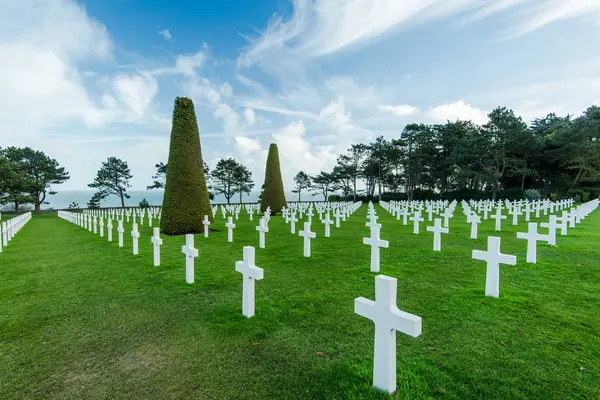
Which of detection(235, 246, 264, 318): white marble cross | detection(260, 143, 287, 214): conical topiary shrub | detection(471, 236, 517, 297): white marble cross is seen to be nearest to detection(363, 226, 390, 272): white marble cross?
detection(471, 236, 517, 297): white marble cross

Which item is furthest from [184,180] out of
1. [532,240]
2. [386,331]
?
[386,331]

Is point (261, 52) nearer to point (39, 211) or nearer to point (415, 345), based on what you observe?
point (415, 345)

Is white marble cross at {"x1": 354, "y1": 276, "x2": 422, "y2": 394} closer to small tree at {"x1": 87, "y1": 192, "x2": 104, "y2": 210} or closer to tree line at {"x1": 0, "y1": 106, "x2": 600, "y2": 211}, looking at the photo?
tree line at {"x1": 0, "y1": 106, "x2": 600, "y2": 211}

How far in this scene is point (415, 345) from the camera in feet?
10.2

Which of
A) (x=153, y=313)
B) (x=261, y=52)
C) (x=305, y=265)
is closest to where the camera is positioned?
(x=153, y=313)

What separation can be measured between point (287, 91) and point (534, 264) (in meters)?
13.8

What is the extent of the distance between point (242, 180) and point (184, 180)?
32.9 metres

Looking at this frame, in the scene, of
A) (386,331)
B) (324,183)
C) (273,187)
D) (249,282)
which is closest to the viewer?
(386,331)

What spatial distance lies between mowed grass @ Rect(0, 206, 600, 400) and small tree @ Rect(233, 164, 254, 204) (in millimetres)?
38907

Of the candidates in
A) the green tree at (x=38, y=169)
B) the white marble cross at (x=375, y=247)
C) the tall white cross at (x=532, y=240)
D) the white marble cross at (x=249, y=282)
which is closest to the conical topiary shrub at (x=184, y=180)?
the white marble cross at (x=375, y=247)

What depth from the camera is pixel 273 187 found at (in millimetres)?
24391

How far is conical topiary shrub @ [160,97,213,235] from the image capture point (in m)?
13.2

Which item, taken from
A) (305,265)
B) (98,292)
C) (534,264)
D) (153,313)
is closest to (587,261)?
(534,264)

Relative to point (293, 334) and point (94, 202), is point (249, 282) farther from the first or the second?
point (94, 202)
